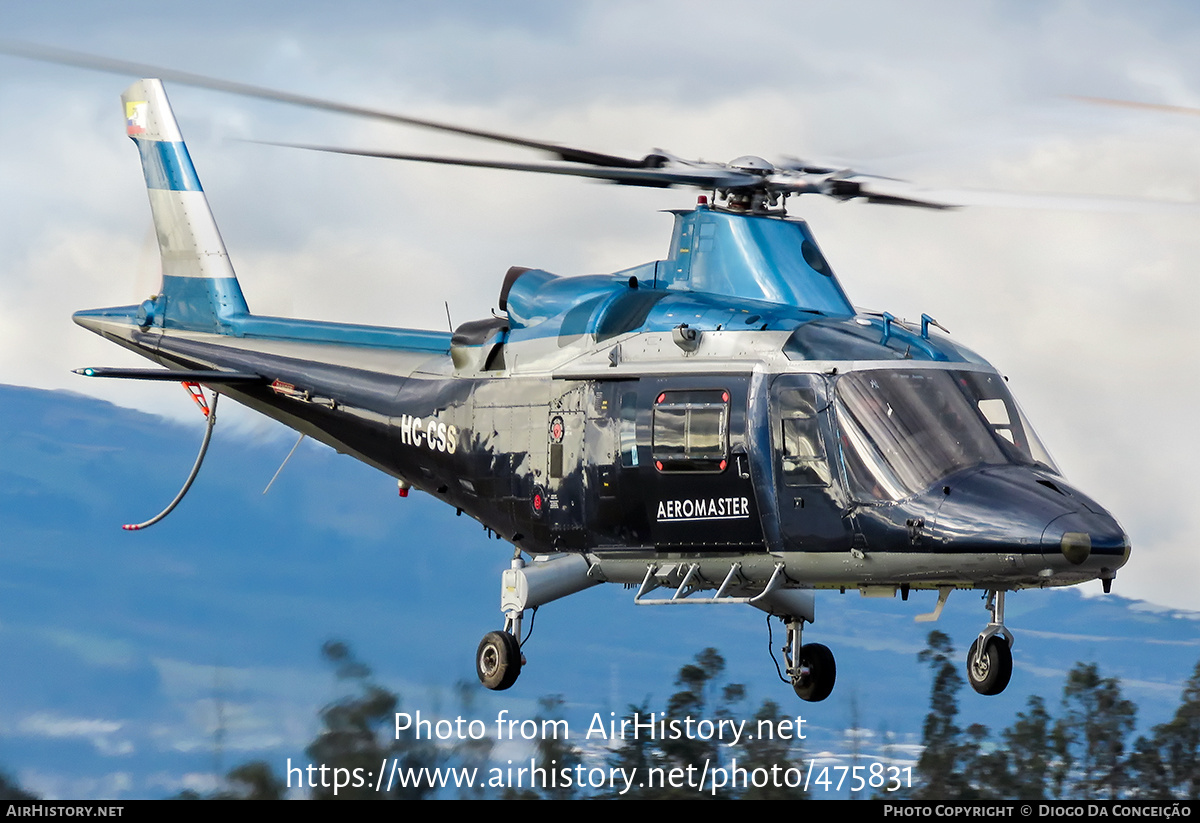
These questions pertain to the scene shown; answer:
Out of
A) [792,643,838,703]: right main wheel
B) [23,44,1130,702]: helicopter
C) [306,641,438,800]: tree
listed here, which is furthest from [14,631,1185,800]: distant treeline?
[792,643,838,703]: right main wheel

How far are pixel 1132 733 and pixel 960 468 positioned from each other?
24209mm

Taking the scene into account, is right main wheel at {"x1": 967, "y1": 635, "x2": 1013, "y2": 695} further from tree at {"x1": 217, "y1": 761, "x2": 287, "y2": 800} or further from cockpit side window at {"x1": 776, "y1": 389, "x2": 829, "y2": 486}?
tree at {"x1": 217, "y1": 761, "x2": 287, "y2": 800}

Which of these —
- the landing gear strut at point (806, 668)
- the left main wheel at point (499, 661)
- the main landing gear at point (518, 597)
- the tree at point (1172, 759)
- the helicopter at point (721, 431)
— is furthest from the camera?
the tree at point (1172, 759)

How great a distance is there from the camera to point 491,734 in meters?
22.2

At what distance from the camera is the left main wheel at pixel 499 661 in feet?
51.4

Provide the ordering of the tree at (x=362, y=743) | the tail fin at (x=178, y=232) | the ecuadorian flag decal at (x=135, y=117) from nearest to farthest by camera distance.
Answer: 1. the tail fin at (x=178, y=232)
2. the ecuadorian flag decal at (x=135, y=117)
3. the tree at (x=362, y=743)

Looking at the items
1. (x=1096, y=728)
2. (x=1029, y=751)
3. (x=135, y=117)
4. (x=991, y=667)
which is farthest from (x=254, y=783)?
(x=1096, y=728)

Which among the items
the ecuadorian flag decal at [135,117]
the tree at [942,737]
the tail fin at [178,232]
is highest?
the ecuadorian flag decal at [135,117]

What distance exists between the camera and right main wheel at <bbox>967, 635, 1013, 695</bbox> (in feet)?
45.5

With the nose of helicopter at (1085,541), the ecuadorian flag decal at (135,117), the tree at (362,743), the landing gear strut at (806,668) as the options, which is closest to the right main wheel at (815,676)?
the landing gear strut at (806,668)

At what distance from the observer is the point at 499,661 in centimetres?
1568

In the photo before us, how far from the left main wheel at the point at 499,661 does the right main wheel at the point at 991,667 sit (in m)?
3.96

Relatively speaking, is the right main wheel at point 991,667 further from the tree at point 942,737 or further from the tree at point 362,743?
the tree at point 942,737

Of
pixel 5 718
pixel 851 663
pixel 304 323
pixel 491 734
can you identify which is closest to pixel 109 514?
pixel 5 718
